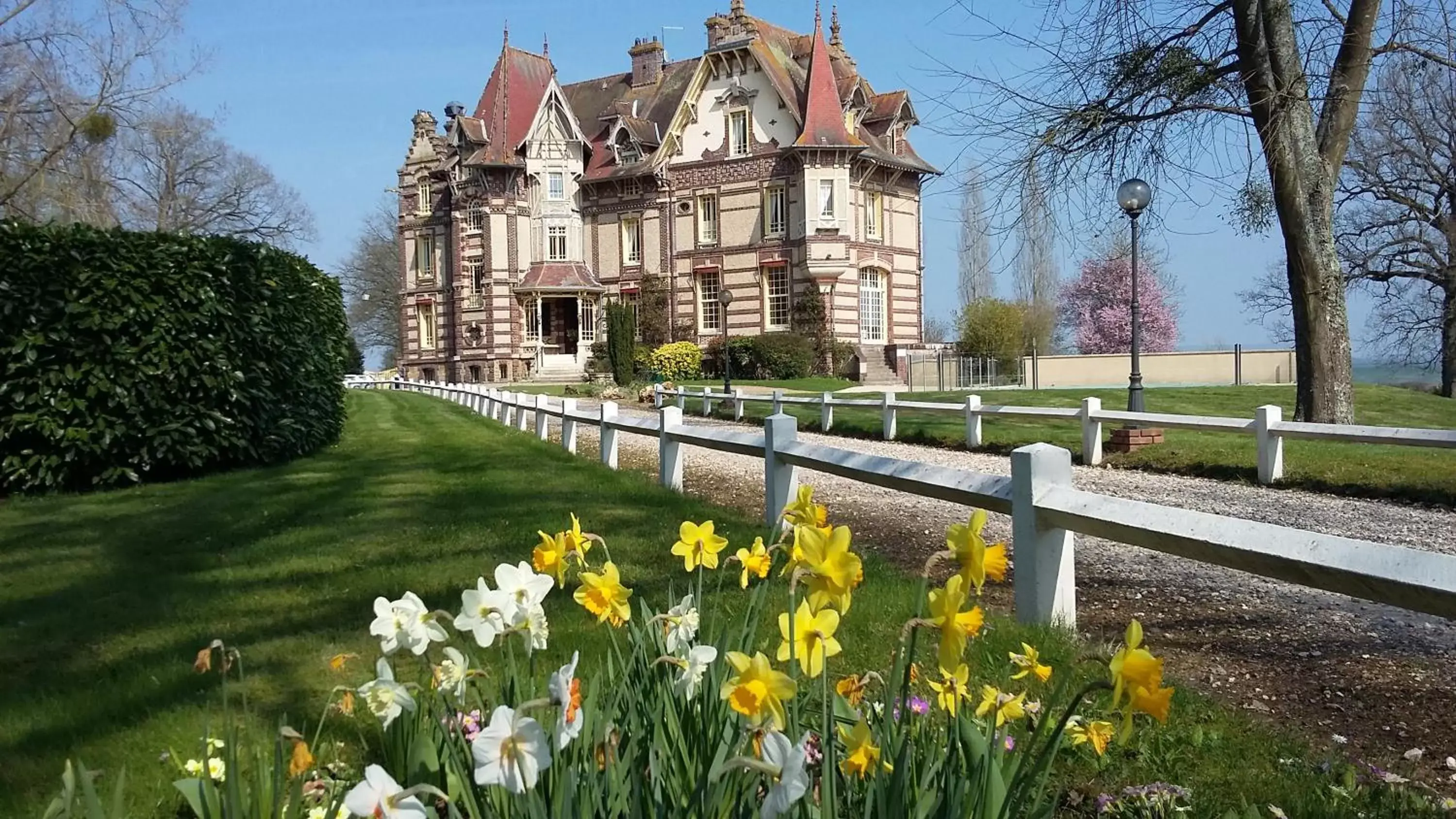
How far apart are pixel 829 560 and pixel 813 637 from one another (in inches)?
6.4

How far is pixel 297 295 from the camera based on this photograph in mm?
13195

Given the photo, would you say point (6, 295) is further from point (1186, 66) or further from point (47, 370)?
point (1186, 66)

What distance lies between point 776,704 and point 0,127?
84.9ft

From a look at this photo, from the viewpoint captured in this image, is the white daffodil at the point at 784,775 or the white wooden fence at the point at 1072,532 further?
the white wooden fence at the point at 1072,532

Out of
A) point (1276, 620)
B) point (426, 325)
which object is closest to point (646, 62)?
point (426, 325)

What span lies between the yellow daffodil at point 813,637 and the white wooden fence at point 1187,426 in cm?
922

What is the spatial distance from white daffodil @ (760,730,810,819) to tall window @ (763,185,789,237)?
3983 cm

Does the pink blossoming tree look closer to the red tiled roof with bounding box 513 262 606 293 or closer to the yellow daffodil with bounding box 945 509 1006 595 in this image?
the red tiled roof with bounding box 513 262 606 293

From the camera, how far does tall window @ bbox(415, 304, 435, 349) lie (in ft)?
167

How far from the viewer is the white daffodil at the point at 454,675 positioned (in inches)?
81.7

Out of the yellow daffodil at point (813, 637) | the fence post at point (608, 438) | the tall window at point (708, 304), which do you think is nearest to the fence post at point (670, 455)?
the fence post at point (608, 438)

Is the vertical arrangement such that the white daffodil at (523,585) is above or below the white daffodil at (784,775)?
above

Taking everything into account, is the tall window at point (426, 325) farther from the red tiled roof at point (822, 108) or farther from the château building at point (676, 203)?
the red tiled roof at point (822, 108)

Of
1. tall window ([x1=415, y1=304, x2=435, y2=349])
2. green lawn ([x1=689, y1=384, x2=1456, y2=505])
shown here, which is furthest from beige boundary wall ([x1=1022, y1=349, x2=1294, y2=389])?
tall window ([x1=415, y1=304, x2=435, y2=349])
